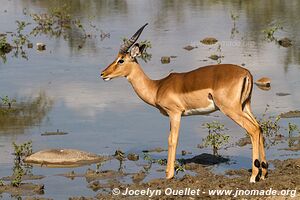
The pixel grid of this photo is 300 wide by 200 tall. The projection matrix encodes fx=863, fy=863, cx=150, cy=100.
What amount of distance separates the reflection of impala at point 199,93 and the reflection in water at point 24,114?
2.81 m

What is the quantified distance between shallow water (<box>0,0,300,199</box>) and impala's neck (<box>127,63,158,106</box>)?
92 cm

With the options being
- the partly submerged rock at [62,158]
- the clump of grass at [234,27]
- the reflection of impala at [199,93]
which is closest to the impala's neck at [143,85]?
the reflection of impala at [199,93]

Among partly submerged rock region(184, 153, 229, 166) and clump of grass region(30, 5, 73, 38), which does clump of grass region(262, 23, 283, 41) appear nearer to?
clump of grass region(30, 5, 73, 38)

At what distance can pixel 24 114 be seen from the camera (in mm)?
13320

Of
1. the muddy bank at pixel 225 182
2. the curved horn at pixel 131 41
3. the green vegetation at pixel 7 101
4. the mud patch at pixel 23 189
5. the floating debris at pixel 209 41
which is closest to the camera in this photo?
the muddy bank at pixel 225 182

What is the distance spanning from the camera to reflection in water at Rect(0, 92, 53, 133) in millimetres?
12613

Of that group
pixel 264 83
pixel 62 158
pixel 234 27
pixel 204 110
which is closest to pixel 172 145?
pixel 204 110

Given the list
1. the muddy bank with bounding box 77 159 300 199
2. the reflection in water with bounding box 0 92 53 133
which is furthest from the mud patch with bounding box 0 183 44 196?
the reflection in water with bounding box 0 92 53 133

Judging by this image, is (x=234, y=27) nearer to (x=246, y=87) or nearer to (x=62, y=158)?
(x=62, y=158)

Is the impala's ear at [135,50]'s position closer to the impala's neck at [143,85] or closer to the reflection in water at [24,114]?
the impala's neck at [143,85]

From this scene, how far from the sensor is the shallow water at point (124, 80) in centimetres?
1158

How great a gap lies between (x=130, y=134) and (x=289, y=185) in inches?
158

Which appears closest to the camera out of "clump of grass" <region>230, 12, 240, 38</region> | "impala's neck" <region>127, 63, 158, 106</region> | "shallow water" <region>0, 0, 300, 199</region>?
"impala's neck" <region>127, 63, 158, 106</region>

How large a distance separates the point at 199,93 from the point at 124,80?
6686 millimetres
